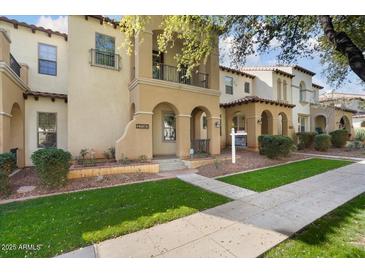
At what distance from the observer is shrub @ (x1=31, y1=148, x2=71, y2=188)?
7.06 meters

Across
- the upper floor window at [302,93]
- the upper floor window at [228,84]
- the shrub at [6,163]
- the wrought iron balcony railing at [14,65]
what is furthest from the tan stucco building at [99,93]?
the upper floor window at [302,93]

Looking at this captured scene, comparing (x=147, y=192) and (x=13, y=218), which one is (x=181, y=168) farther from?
(x=13, y=218)

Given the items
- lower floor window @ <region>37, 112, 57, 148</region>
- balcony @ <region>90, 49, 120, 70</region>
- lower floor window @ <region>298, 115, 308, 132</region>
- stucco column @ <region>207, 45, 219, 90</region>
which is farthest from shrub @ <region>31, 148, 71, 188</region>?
lower floor window @ <region>298, 115, 308, 132</region>

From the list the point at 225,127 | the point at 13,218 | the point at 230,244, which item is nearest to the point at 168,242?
the point at 230,244

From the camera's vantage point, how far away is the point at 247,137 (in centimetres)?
A: 1603

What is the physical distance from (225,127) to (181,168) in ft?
27.4

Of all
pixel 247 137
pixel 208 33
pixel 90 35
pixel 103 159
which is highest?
pixel 90 35

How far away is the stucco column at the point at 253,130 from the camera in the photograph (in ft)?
50.1

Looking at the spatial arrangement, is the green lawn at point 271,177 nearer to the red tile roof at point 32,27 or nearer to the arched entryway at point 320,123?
the red tile roof at point 32,27

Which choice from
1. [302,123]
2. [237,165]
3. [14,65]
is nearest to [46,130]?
[14,65]

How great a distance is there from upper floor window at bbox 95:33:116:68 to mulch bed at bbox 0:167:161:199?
22.0 ft

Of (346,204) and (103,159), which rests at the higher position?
(103,159)

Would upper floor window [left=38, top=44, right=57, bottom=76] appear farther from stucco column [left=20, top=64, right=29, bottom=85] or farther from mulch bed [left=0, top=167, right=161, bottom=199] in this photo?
mulch bed [left=0, top=167, right=161, bottom=199]
